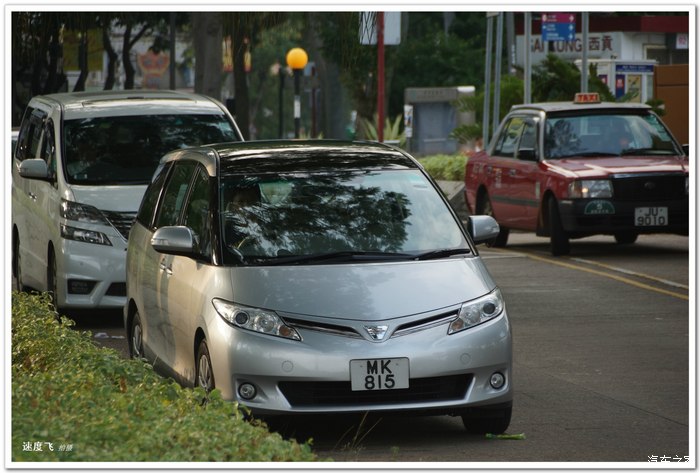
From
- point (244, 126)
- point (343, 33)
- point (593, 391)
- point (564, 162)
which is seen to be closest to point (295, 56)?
point (244, 126)

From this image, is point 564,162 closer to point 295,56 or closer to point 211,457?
point 211,457

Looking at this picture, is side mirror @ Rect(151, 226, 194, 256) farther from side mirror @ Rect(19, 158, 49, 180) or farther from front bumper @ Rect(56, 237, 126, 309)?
side mirror @ Rect(19, 158, 49, 180)

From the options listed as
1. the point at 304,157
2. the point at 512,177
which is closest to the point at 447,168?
the point at 512,177

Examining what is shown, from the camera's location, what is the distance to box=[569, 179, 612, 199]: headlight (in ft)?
60.2

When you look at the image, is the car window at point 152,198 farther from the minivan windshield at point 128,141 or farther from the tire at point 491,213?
the tire at point 491,213

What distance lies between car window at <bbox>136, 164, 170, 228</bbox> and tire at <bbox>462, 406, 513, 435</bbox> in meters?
2.87

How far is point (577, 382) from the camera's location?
10.5m

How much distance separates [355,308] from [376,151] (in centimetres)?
178

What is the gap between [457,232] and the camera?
905cm

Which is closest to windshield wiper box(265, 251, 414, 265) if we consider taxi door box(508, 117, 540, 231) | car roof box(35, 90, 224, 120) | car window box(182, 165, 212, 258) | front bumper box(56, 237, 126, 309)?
car window box(182, 165, 212, 258)

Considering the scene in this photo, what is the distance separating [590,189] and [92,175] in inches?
273

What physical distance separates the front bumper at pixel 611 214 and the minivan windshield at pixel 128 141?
18.2 ft

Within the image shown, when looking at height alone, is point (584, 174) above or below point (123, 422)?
below

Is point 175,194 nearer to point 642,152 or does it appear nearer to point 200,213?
point 200,213
